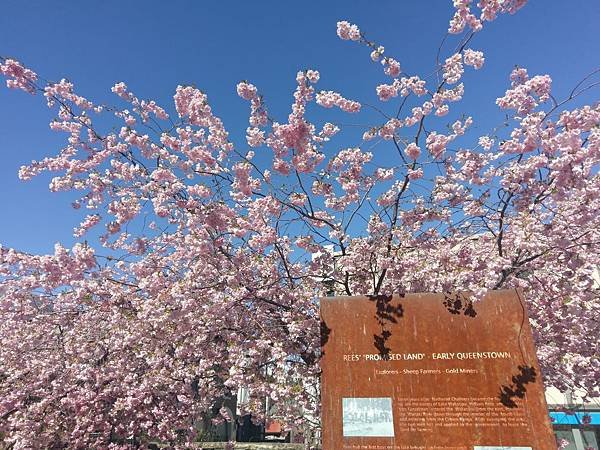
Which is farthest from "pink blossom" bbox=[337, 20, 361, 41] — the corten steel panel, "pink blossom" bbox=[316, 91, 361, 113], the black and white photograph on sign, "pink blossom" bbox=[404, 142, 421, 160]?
the black and white photograph on sign

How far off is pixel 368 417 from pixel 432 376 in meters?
0.78

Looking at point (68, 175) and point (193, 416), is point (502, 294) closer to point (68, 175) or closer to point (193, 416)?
point (193, 416)

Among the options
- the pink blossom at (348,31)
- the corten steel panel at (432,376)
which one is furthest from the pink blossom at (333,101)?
the corten steel panel at (432,376)

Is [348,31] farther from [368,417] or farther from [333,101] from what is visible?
[368,417]

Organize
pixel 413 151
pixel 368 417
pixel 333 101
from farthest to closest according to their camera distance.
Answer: pixel 333 101 < pixel 413 151 < pixel 368 417

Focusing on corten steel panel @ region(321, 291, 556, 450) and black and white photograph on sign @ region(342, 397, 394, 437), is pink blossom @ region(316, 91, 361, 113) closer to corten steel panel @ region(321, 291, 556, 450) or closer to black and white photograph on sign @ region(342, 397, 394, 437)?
corten steel panel @ region(321, 291, 556, 450)

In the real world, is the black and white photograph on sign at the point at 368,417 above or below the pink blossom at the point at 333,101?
below

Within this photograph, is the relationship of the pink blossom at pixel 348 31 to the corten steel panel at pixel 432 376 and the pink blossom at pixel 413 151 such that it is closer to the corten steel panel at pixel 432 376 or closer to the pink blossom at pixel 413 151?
the pink blossom at pixel 413 151

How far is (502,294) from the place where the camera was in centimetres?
439

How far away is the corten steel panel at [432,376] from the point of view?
3859mm

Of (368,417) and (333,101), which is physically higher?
(333,101)

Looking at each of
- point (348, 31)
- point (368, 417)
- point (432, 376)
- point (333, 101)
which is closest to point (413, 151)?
point (333, 101)

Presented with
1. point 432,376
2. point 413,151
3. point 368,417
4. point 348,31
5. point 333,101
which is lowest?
point 368,417

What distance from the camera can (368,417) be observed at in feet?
13.4
